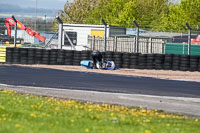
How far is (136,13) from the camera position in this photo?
208 ft

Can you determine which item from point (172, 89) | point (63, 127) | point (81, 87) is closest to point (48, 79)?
point (81, 87)

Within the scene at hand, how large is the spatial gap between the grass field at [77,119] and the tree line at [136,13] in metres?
36.0

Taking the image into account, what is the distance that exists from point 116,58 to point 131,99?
11.7 meters

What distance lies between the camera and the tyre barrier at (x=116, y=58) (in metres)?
24.1

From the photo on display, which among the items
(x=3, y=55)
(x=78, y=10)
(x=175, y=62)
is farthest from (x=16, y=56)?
(x=78, y=10)

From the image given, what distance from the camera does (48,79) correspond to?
18.2m

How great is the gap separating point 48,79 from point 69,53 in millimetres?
7292

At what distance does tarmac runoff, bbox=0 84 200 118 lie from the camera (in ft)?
39.9

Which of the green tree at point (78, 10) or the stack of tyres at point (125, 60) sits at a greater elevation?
the green tree at point (78, 10)

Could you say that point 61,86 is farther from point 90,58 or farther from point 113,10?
point 113,10

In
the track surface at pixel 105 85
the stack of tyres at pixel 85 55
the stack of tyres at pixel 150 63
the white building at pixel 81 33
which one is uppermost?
the white building at pixel 81 33

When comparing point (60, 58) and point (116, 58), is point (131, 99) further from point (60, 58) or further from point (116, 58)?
point (60, 58)

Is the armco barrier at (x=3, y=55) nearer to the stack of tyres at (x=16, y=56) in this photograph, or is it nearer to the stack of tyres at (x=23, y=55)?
the stack of tyres at (x=16, y=56)

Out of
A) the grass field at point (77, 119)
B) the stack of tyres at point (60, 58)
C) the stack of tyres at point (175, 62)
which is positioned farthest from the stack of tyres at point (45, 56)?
the grass field at point (77, 119)
